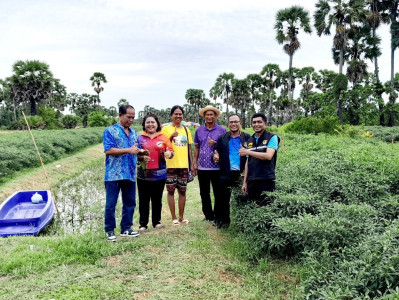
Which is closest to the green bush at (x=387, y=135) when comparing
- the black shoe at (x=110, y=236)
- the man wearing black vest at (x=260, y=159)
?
the man wearing black vest at (x=260, y=159)

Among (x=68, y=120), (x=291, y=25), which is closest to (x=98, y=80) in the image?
(x=68, y=120)

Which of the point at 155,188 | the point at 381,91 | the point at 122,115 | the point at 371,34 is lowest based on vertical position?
the point at 155,188

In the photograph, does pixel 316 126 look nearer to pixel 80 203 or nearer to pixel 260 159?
pixel 80 203

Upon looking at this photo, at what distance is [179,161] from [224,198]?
0.93 metres

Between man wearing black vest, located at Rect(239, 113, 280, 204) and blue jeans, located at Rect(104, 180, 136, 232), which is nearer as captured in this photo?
man wearing black vest, located at Rect(239, 113, 280, 204)

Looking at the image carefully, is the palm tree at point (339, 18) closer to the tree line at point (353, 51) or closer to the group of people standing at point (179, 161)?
the tree line at point (353, 51)

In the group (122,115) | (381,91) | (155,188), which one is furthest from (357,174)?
(381,91)

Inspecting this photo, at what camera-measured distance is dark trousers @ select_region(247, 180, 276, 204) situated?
13.3 ft

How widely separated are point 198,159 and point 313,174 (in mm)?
1817

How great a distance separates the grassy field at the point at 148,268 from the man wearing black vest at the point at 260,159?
0.76 metres

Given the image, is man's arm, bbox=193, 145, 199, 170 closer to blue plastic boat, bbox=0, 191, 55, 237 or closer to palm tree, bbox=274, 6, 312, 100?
blue plastic boat, bbox=0, 191, 55, 237

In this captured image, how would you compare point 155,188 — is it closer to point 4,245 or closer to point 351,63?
point 4,245

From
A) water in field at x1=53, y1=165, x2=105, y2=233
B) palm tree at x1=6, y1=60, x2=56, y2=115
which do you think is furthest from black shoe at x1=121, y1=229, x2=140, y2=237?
palm tree at x1=6, y1=60, x2=56, y2=115

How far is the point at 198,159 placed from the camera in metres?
4.82
